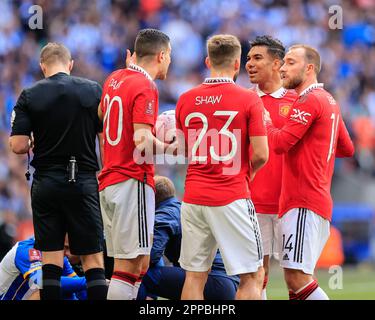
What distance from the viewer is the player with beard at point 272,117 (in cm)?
876

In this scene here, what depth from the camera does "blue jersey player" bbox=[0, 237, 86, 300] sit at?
863 centimetres

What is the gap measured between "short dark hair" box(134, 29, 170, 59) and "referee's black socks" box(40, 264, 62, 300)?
1.87m

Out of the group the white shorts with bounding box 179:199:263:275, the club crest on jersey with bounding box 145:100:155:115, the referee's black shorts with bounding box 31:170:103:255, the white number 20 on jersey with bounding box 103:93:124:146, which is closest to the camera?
the white shorts with bounding box 179:199:263:275

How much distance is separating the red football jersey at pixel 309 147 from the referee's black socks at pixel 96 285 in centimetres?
157

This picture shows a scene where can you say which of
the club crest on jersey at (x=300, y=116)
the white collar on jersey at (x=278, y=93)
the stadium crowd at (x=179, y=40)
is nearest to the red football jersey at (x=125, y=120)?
the club crest on jersey at (x=300, y=116)

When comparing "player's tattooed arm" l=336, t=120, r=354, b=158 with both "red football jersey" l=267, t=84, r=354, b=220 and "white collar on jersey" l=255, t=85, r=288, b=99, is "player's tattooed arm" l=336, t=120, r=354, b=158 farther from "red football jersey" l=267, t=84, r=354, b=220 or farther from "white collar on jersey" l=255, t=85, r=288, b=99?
"white collar on jersey" l=255, t=85, r=288, b=99

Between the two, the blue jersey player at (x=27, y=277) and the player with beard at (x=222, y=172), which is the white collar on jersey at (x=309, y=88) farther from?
the blue jersey player at (x=27, y=277)

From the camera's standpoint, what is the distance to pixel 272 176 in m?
8.80

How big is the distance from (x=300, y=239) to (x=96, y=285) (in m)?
1.67

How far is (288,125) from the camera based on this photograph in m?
8.09

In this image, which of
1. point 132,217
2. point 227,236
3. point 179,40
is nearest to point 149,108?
point 132,217

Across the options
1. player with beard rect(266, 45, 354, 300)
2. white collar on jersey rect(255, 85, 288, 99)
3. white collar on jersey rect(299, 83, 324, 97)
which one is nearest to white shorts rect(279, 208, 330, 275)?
player with beard rect(266, 45, 354, 300)

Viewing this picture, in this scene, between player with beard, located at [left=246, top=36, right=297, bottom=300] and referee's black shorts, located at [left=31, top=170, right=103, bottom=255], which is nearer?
referee's black shorts, located at [left=31, top=170, right=103, bottom=255]
